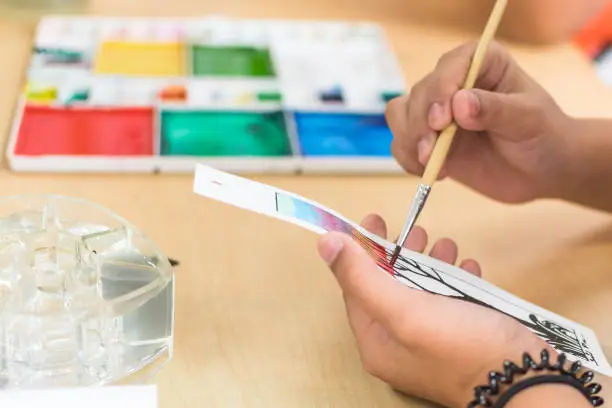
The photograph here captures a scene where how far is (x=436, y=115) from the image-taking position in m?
0.69

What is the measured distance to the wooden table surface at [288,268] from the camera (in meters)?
0.60

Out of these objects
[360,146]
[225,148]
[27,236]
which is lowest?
[27,236]

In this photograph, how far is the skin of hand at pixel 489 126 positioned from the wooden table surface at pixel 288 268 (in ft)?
0.13

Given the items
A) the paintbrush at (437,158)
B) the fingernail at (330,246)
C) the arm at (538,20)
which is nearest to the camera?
the fingernail at (330,246)

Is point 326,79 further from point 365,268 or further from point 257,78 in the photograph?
point 365,268

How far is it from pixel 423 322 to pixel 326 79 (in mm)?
498

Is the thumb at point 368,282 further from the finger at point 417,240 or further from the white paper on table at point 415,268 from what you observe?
the finger at point 417,240

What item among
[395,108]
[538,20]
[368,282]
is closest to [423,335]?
[368,282]

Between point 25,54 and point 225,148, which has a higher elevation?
point 225,148

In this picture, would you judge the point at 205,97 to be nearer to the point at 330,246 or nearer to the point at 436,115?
the point at 436,115

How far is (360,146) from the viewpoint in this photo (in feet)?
2.89

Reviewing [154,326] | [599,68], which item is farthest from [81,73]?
[599,68]

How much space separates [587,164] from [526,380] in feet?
1.05

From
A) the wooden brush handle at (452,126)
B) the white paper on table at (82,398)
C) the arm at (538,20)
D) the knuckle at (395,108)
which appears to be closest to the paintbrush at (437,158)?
the wooden brush handle at (452,126)
